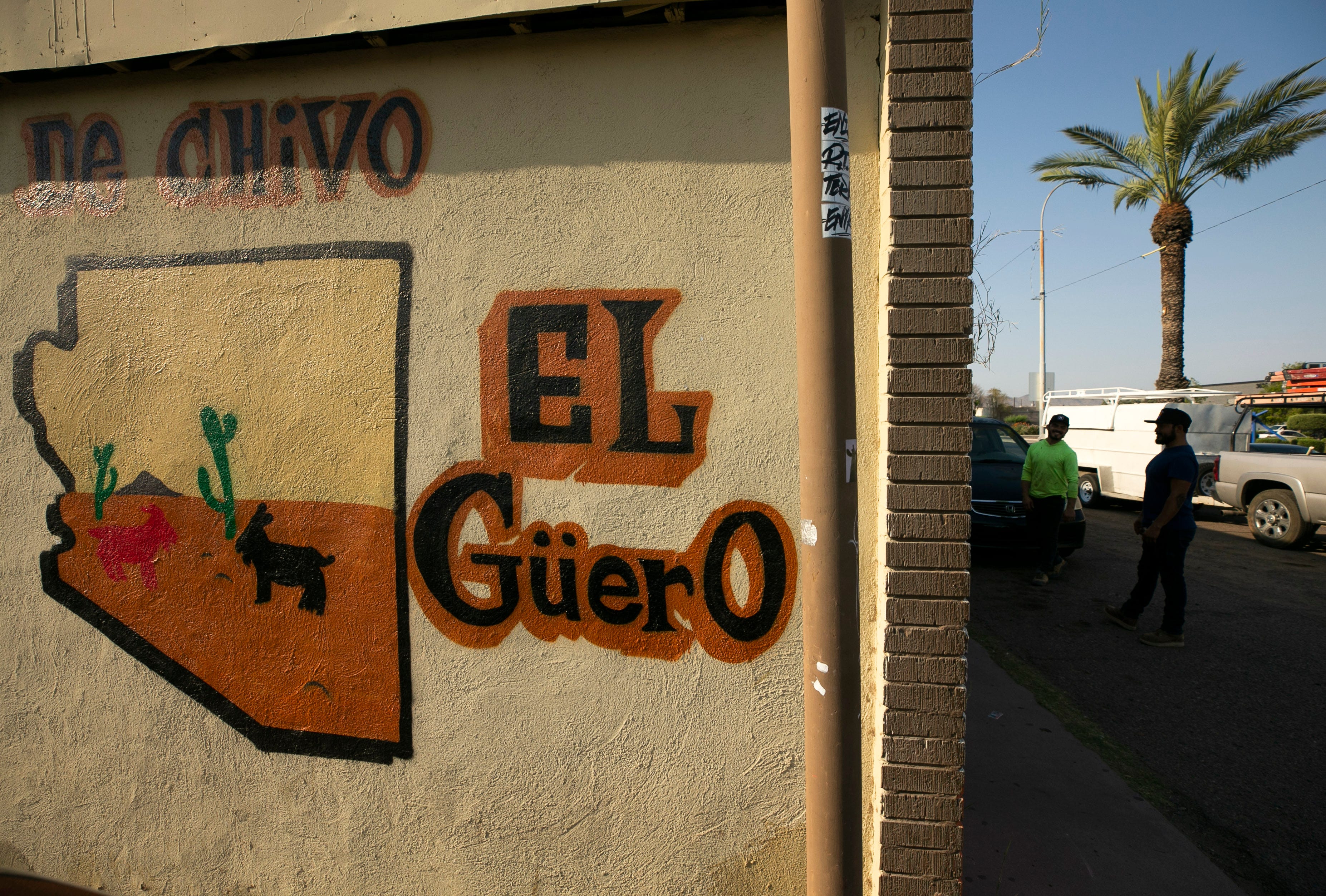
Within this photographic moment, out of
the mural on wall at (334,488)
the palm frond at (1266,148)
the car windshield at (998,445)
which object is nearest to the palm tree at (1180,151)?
the palm frond at (1266,148)

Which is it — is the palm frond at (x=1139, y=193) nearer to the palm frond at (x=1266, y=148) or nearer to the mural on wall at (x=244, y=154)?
the palm frond at (x=1266, y=148)

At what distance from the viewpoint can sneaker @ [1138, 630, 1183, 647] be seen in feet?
18.1

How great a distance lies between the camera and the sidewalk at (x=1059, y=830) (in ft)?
9.22

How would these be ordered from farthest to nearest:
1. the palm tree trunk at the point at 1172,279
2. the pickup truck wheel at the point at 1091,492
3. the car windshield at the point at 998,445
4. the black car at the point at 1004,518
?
1. the palm tree trunk at the point at 1172,279
2. the pickup truck wheel at the point at 1091,492
3. the car windshield at the point at 998,445
4. the black car at the point at 1004,518

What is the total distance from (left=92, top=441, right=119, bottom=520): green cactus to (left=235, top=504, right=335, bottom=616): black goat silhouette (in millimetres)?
636

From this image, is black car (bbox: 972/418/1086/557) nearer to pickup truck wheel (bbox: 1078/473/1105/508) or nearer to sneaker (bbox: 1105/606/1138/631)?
sneaker (bbox: 1105/606/1138/631)

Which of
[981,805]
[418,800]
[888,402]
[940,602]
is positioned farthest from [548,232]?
[981,805]

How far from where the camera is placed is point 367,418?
2.65m

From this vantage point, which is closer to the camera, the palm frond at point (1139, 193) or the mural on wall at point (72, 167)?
the mural on wall at point (72, 167)

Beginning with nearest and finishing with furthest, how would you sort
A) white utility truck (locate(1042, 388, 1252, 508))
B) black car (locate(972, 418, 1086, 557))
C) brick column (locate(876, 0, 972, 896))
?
1. brick column (locate(876, 0, 972, 896))
2. black car (locate(972, 418, 1086, 557))
3. white utility truck (locate(1042, 388, 1252, 508))

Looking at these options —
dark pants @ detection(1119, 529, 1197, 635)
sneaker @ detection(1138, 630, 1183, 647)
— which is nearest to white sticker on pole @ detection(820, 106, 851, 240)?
dark pants @ detection(1119, 529, 1197, 635)

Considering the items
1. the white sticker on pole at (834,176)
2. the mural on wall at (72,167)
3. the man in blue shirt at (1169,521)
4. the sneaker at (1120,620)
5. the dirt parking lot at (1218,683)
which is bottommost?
the dirt parking lot at (1218,683)

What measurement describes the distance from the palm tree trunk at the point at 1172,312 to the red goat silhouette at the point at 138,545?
1824 cm

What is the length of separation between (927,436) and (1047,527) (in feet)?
20.3
